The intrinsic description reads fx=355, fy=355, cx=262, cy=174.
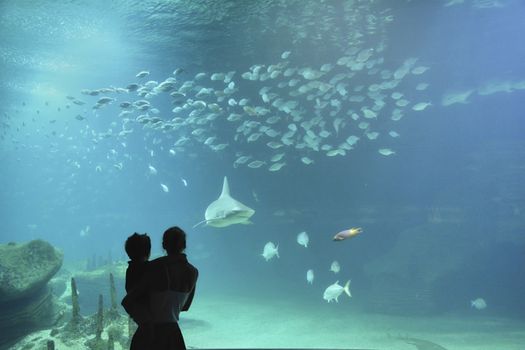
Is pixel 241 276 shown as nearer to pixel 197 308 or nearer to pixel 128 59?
pixel 197 308

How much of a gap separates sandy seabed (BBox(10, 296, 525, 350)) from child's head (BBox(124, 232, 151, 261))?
515cm

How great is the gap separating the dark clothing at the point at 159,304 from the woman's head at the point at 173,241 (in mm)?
123

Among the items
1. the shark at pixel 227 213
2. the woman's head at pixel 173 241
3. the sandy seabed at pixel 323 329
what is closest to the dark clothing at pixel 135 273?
the woman's head at pixel 173 241

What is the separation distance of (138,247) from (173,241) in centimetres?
26

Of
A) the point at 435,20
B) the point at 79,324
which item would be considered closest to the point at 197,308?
the point at 79,324

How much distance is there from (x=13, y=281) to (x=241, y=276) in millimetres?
15741

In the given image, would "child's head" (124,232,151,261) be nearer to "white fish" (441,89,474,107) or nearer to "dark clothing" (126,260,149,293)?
"dark clothing" (126,260,149,293)

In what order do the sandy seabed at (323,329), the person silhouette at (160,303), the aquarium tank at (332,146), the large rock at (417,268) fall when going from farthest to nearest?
Answer: 1. the large rock at (417,268)
2. the aquarium tank at (332,146)
3. the sandy seabed at (323,329)
4. the person silhouette at (160,303)

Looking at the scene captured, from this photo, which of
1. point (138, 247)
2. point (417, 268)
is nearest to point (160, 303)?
point (138, 247)

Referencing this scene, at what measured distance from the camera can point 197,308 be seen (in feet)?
52.3

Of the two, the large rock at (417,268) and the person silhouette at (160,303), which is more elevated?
the large rock at (417,268)

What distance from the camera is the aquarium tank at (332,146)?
12664 mm

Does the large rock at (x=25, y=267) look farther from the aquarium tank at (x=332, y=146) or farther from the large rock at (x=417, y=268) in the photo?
the large rock at (x=417, y=268)

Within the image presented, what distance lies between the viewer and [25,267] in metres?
8.00
